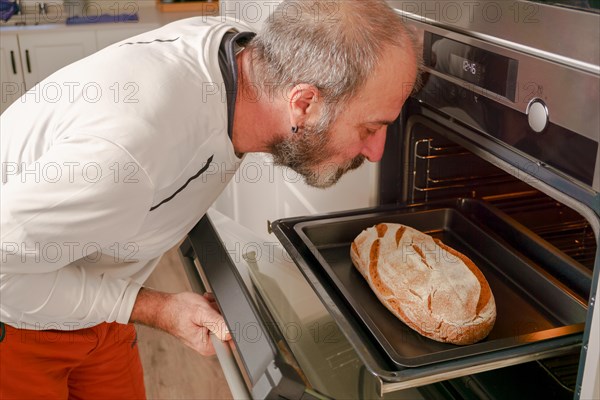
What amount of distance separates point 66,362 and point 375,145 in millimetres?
739

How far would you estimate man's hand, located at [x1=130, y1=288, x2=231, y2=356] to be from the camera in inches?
42.3

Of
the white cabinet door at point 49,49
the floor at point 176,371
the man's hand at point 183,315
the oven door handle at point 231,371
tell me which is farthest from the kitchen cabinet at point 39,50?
the oven door handle at point 231,371

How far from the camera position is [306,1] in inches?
41.7

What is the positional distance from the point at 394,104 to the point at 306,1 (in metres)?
0.21

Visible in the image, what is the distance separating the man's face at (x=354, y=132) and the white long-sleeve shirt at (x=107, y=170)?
0.11 m

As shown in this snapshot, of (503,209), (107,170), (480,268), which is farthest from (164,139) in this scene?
(503,209)

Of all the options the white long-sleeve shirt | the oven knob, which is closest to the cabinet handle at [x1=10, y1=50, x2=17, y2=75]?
the white long-sleeve shirt

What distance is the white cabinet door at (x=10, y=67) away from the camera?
9.96ft

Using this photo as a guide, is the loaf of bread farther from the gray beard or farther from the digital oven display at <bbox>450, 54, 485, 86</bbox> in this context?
the digital oven display at <bbox>450, 54, 485, 86</bbox>

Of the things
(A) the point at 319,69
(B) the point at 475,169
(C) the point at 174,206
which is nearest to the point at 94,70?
(C) the point at 174,206

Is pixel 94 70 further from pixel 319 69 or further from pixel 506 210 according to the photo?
pixel 506 210

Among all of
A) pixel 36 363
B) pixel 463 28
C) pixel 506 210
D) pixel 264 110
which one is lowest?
pixel 36 363

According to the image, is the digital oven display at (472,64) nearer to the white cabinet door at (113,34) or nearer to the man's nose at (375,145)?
the man's nose at (375,145)

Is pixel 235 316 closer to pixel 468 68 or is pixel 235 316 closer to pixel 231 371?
pixel 231 371
